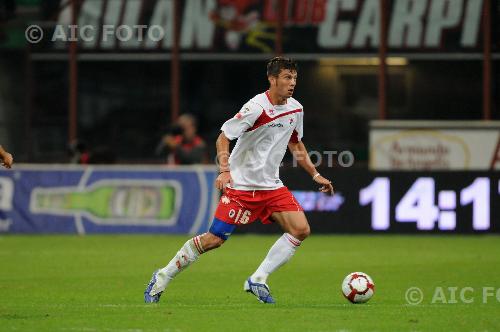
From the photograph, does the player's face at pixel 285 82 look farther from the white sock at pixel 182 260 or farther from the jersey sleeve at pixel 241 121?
the white sock at pixel 182 260

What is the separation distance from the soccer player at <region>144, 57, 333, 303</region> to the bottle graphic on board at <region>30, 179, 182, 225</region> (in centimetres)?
1026

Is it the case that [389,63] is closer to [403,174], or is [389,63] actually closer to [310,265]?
[403,174]

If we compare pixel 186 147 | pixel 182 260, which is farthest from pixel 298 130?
pixel 186 147

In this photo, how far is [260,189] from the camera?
38.9 feet

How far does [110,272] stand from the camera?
1552cm

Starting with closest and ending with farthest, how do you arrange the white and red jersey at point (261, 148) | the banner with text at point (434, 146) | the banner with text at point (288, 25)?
the white and red jersey at point (261, 148) → the banner with text at point (434, 146) → the banner with text at point (288, 25)

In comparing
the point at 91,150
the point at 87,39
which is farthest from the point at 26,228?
the point at 87,39

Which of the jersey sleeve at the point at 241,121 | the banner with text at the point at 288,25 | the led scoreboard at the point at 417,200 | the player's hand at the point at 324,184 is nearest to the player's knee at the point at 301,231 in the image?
the player's hand at the point at 324,184
